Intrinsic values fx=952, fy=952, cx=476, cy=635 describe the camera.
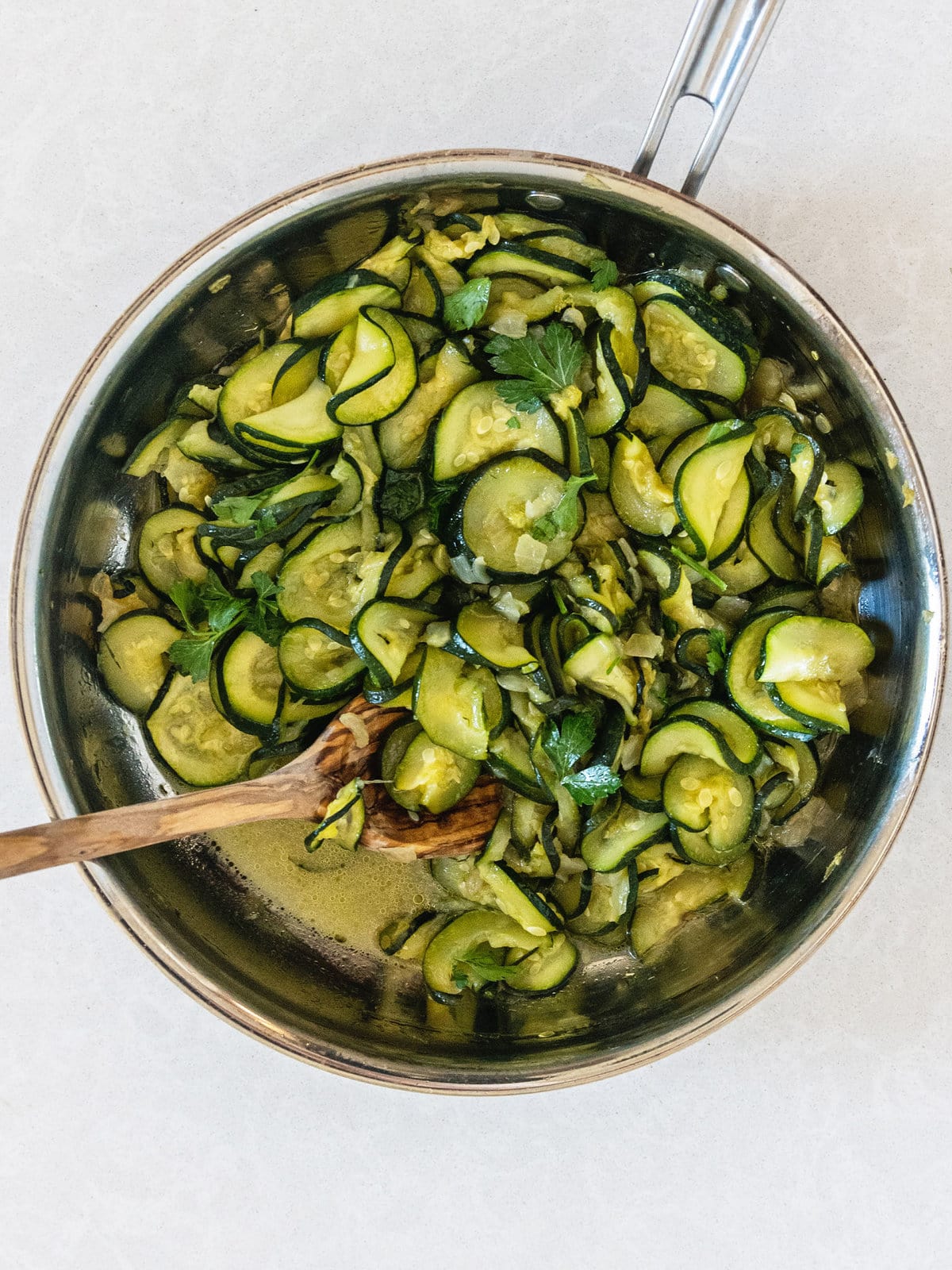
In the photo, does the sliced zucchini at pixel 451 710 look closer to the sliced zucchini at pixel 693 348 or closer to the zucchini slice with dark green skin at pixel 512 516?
the zucchini slice with dark green skin at pixel 512 516

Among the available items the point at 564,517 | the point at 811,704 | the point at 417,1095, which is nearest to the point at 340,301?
the point at 564,517

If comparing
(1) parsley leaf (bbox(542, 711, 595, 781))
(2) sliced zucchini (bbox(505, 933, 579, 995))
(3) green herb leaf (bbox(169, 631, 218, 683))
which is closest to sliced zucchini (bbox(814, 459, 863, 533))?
(1) parsley leaf (bbox(542, 711, 595, 781))

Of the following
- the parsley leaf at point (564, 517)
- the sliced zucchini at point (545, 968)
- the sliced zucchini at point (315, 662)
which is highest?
the parsley leaf at point (564, 517)

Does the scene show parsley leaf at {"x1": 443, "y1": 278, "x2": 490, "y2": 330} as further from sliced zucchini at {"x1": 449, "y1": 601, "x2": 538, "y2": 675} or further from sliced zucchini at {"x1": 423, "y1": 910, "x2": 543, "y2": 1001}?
sliced zucchini at {"x1": 423, "y1": 910, "x2": 543, "y2": 1001}

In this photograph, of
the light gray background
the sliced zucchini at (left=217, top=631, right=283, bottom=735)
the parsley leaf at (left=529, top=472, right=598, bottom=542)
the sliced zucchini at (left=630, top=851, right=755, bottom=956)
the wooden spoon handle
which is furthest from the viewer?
the light gray background

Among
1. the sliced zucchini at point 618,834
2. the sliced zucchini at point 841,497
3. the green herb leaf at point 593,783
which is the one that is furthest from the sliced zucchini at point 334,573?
the sliced zucchini at point 841,497

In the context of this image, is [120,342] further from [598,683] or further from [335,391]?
[598,683]
